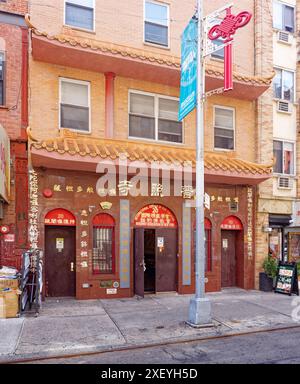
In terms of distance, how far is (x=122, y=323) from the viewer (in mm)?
9195

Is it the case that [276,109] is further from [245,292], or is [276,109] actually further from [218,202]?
[245,292]

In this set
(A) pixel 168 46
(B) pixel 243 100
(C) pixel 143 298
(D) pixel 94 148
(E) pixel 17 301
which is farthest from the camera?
(B) pixel 243 100

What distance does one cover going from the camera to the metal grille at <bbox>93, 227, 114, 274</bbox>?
12234 mm

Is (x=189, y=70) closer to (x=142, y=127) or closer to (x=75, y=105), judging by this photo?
(x=142, y=127)

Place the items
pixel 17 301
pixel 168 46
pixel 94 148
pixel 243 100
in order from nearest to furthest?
1. pixel 17 301
2. pixel 94 148
3. pixel 168 46
4. pixel 243 100

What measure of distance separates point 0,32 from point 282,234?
519 inches

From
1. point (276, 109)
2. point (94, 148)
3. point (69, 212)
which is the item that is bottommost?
point (69, 212)

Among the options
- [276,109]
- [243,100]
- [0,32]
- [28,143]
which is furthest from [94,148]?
[276,109]

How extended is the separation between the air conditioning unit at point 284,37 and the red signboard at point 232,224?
8.20m

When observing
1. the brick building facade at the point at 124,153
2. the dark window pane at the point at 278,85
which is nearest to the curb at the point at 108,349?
the brick building facade at the point at 124,153

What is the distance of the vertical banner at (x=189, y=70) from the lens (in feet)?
30.2

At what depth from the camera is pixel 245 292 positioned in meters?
13.8

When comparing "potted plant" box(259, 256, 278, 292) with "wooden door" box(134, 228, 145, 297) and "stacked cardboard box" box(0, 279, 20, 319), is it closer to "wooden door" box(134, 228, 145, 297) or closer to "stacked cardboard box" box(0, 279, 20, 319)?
"wooden door" box(134, 228, 145, 297)

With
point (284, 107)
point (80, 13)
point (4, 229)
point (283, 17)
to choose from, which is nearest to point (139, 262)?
point (4, 229)
